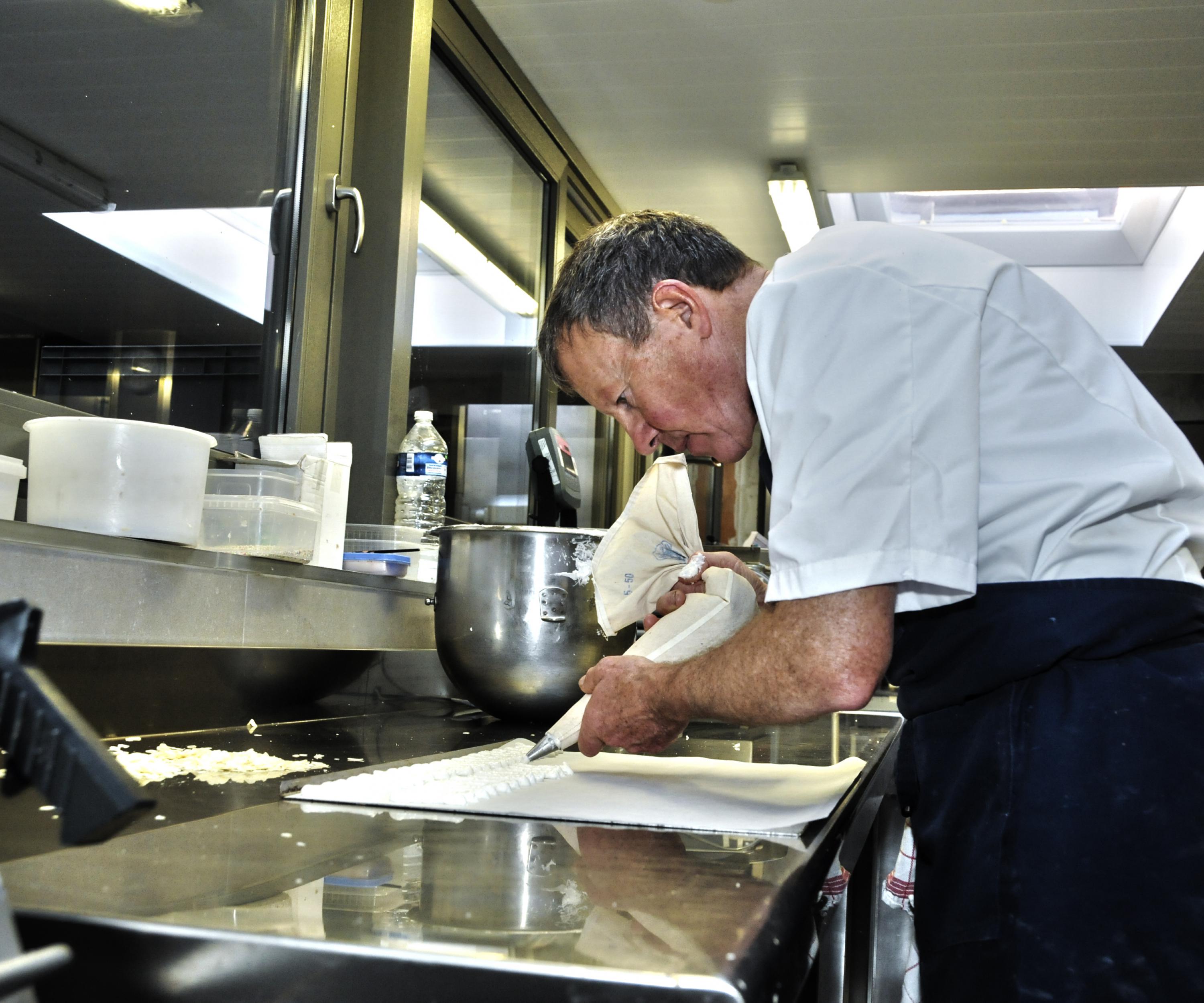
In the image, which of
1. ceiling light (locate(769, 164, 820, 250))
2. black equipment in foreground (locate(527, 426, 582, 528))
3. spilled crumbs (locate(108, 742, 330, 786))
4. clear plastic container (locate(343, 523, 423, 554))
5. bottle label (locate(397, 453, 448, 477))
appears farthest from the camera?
ceiling light (locate(769, 164, 820, 250))

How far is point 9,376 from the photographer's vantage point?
1332mm

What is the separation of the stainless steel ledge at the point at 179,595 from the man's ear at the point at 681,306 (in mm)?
596

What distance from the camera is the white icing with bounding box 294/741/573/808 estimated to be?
2.79ft

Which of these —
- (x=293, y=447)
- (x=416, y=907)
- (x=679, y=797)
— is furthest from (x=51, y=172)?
(x=416, y=907)

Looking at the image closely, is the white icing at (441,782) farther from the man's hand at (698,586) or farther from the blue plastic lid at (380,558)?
the blue plastic lid at (380,558)

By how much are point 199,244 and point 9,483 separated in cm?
77

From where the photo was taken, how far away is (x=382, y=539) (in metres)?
1.91

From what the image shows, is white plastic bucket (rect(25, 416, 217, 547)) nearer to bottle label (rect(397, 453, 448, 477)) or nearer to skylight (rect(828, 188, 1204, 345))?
bottle label (rect(397, 453, 448, 477))

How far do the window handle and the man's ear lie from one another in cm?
115

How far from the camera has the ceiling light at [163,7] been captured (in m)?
1.63

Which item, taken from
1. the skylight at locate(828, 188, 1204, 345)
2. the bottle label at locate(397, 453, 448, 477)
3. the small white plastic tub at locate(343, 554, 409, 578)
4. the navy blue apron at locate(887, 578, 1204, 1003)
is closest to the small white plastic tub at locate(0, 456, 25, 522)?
the small white plastic tub at locate(343, 554, 409, 578)

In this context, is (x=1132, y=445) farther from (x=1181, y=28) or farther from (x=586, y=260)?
(x=1181, y=28)

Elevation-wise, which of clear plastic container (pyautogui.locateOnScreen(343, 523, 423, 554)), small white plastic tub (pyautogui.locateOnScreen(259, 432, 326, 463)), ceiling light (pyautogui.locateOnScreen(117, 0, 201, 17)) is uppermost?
ceiling light (pyautogui.locateOnScreen(117, 0, 201, 17))

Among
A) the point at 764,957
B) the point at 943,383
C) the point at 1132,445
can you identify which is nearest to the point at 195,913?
the point at 764,957
